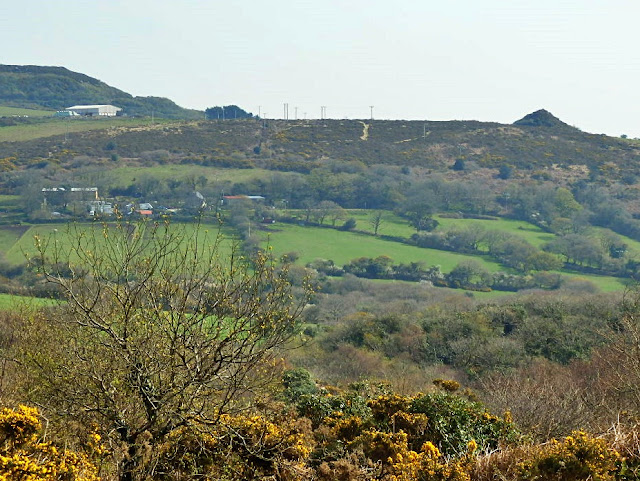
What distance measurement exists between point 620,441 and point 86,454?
5.68 m

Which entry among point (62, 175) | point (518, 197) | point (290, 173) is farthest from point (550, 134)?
point (62, 175)

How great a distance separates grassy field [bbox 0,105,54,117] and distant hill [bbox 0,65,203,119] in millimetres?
11290

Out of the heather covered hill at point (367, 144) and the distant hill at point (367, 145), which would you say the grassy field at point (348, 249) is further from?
the heather covered hill at point (367, 144)

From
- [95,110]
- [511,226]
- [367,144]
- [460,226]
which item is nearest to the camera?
[460,226]

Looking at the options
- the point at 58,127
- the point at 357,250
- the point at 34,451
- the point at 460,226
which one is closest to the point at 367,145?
the point at 460,226

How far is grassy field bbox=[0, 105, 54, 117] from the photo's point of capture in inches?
5374

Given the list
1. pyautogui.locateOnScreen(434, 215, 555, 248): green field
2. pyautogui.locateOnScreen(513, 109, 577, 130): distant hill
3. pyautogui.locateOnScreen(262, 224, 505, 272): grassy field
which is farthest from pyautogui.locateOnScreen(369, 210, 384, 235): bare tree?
pyautogui.locateOnScreen(513, 109, 577, 130): distant hill

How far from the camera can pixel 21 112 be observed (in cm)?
14188

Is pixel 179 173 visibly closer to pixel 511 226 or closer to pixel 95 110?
pixel 511 226

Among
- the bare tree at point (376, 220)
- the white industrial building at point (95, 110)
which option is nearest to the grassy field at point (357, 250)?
the bare tree at point (376, 220)

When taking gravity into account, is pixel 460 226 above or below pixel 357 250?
above

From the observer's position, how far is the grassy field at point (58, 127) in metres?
108

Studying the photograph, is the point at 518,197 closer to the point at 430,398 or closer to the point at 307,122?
the point at 307,122

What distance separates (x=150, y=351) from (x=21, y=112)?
487 ft
